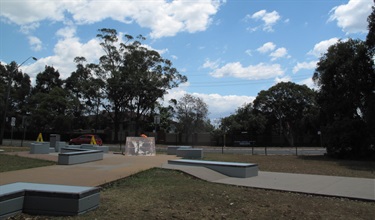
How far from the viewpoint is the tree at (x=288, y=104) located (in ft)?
214

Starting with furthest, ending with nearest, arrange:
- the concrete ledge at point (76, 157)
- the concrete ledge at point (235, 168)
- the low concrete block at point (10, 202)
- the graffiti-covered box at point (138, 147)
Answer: the graffiti-covered box at point (138, 147)
the concrete ledge at point (76, 157)
the concrete ledge at point (235, 168)
the low concrete block at point (10, 202)

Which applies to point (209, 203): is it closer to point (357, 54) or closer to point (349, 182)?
point (349, 182)

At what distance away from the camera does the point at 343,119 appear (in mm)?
26297

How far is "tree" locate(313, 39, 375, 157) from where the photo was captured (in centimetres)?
2538

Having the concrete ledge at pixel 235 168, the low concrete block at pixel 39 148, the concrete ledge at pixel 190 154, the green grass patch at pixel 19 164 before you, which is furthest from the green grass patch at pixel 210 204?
the low concrete block at pixel 39 148

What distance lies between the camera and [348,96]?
2675 cm

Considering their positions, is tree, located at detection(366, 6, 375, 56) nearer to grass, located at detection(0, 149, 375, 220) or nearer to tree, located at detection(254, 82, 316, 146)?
grass, located at detection(0, 149, 375, 220)

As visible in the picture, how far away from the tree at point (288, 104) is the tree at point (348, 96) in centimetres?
3690

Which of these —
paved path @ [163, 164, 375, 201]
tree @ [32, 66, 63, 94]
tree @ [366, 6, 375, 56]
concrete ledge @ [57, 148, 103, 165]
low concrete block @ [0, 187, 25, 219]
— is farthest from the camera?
tree @ [32, 66, 63, 94]

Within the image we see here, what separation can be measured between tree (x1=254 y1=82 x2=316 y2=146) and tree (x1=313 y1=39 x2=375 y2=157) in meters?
36.9

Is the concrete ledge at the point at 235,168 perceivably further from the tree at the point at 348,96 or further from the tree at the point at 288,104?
the tree at the point at 288,104

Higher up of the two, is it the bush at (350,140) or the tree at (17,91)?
the tree at (17,91)

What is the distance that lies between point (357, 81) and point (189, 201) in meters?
22.4

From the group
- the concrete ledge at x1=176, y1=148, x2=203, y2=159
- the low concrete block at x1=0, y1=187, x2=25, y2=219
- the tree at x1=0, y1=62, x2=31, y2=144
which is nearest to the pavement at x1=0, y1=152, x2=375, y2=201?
the low concrete block at x1=0, y1=187, x2=25, y2=219
